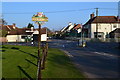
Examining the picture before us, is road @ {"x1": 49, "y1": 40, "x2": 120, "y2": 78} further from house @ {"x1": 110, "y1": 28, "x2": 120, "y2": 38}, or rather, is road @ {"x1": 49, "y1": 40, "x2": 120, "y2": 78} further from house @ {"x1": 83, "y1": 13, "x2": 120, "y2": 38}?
house @ {"x1": 83, "y1": 13, "x2": 120, "y2": 38}

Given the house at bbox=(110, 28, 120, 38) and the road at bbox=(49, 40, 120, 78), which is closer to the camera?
the road at bbox=(49, 40, 120, 78)

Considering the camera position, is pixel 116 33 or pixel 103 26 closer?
pixel 116 33

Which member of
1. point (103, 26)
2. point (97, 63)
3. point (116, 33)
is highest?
point (103, 26)

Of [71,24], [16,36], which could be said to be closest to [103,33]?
[16,36]

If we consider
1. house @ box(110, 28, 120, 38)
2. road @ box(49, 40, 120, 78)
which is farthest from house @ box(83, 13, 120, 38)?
road @ box(49, 40, 120, 78)

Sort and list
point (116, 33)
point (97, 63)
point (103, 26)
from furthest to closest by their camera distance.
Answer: point (103, 26) < point (116, 33) < point (97, 63)

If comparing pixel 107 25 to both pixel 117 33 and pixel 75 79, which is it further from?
pixel 75 79

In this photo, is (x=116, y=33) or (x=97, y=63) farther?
(x=116, y=33)

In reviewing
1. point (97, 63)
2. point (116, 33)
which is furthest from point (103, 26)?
point (97, 63)

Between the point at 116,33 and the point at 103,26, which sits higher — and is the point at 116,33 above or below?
below

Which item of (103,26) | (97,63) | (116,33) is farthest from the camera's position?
(103,26)

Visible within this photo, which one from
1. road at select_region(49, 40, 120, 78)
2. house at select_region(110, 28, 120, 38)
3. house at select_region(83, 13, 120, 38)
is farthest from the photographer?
house at select_region(83, 13, 120, 38)

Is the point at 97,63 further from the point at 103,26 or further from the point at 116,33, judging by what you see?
the point at 103,26

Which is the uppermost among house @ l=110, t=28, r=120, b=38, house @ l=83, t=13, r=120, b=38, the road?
house @ l=83, t=13, r=120, b=38
